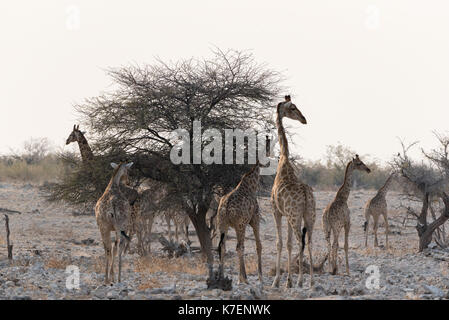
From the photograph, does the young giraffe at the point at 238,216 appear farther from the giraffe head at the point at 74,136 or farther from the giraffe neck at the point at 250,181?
the giraffe head at the point at 74,136

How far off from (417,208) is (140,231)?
17370mm

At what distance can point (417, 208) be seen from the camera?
3177 cm

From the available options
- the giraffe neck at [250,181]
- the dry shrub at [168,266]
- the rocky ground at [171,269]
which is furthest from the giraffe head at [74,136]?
the giraffe neck at [250,181]

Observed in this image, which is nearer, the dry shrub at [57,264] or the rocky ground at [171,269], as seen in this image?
the rocky ground at [171,269]

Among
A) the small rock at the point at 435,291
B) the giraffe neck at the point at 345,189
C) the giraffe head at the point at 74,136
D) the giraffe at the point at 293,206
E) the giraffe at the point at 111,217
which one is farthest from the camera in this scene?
the giraffe head at the point at 74,136

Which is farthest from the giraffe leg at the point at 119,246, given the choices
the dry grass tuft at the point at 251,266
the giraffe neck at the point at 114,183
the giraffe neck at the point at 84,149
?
the giraffe neck at the point at 84,149

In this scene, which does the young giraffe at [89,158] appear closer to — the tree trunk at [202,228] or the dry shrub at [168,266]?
the dry shrub at [168,266]

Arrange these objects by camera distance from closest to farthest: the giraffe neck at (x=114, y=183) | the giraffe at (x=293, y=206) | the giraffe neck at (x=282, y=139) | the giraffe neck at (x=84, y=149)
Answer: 1. the giraffe at (x=293, y=206)
2. the giraffe neck at (x=114, y=183)
3. the giraffe neck at (x=282, y=139)
4. the giraffe neck at (x=84, y=149)

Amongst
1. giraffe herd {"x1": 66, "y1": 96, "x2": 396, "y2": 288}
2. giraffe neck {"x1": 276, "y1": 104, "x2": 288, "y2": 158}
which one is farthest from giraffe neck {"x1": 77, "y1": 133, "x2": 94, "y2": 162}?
giraffe neck {"x1": 276, "y1": 104, "x2": 288, "y2": 158}

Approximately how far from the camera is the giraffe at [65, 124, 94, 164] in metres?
17.2

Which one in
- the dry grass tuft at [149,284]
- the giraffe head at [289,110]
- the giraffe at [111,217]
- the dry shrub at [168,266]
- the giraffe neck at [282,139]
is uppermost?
the giraffe head at [289,110]

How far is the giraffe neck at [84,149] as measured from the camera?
17.2 metres

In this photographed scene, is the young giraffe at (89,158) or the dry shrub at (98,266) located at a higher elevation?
the young giraffe at (89,158)

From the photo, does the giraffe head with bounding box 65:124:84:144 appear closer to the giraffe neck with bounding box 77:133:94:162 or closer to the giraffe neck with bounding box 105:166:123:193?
the giraffe neck with bounding box 77:133:94:162
